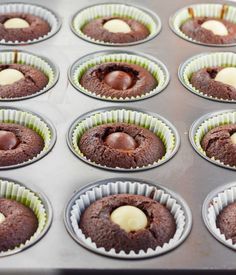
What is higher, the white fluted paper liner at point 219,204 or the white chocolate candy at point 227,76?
the white chocolate candy at point 227,76

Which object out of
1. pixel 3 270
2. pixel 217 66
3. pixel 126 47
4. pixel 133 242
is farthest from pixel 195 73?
pixel 3 270

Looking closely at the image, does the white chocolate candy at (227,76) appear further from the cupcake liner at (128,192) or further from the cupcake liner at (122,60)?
the cupcake liner at (128,192)

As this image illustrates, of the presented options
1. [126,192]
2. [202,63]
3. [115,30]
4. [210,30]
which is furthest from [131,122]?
[210,30]

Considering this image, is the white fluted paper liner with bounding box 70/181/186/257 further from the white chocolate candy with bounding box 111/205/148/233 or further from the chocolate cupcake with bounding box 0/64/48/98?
the chocolate cupcake with bounding box 0/64/48/98

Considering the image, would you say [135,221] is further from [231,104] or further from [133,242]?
[231,104]

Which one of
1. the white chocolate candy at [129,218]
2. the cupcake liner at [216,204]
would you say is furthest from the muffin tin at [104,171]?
the white chocolate candy at [129,218]
